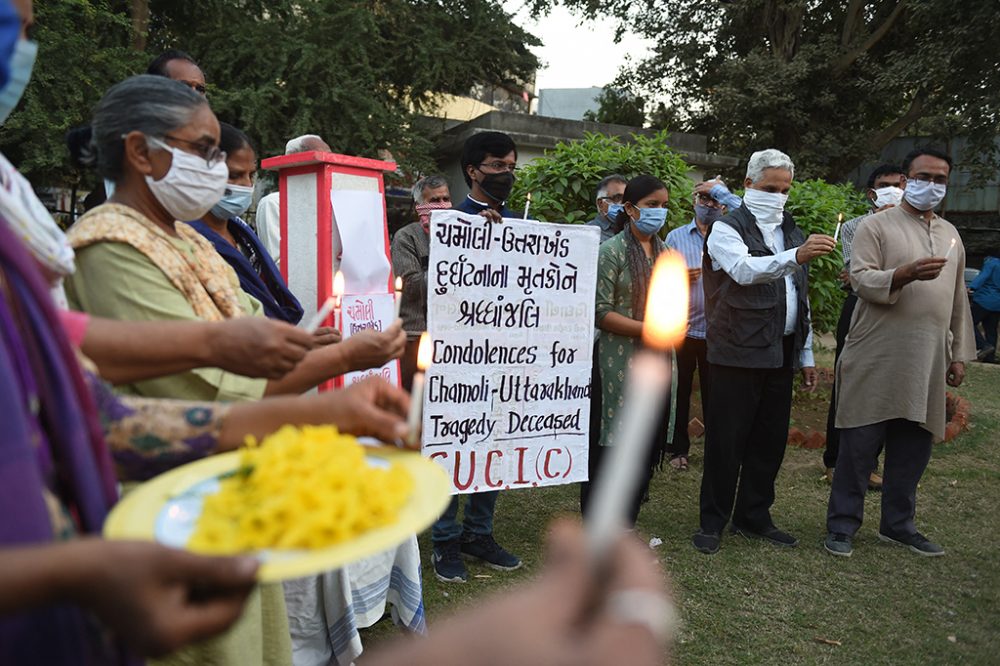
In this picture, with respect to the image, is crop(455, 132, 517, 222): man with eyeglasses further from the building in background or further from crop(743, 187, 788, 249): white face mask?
the building in background

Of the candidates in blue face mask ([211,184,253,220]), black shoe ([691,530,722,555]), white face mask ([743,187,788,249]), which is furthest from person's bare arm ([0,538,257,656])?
white face mask ([743,187,788,249])

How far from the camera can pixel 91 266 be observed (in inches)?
74.9

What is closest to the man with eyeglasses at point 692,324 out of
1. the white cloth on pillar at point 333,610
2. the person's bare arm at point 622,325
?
the person's bare arm at point 622,325

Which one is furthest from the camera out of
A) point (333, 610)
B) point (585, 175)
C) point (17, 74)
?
point (585, 175)

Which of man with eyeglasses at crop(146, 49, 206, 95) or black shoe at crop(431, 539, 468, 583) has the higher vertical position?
man with eyeglasses at crop(146, 49, 206, 95)

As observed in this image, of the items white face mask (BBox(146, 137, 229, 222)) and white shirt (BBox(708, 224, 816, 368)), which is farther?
white shirt (BBox(708, 224, 816, 368))

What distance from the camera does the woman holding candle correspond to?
4.73 meters

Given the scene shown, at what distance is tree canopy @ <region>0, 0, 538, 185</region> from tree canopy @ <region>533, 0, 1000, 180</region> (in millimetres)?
3424

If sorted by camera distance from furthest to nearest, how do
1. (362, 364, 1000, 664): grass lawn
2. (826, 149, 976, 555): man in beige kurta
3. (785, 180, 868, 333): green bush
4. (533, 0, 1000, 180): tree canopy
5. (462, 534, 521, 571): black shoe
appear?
(533, 0, 1000, 180): tree canopy → (785, 180, 868, 333): green bush → (826, 149, 976, 555): man in beige kurta → (462, 534, 521, 571): black shoe → (362, 364, 1000, 664): grass lawn

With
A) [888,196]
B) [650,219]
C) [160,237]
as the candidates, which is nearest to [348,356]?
[160,237]

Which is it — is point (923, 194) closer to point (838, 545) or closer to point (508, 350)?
point (838, 545)

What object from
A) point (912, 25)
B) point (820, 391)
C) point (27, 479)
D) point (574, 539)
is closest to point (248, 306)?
point (27, 479)

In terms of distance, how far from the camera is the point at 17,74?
1274 mm

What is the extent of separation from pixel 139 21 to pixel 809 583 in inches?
477
